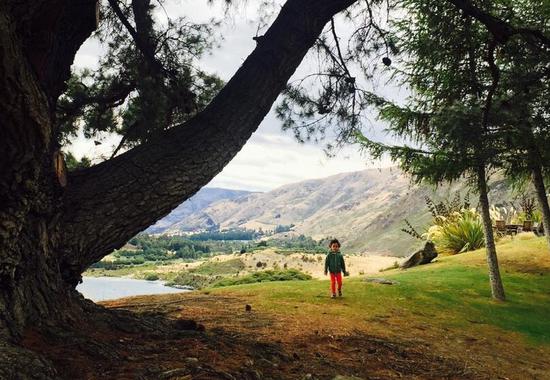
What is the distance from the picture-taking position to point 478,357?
5828 millimetres

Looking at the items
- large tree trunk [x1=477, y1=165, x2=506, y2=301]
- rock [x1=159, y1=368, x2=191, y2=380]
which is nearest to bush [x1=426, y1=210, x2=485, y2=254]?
A: large tree trunk [x1=477, y1=165, x2=506, y2=301]

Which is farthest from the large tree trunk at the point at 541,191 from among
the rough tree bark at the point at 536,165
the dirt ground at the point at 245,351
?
the dirt ground at the point at 245,351

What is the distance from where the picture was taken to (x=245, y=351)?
3918 millimetres

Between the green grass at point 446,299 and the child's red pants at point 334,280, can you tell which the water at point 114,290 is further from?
the child's red pants at point 334,280

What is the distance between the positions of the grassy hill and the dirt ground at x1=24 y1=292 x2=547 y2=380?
0.02 m

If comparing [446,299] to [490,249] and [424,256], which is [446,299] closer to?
[490,249]

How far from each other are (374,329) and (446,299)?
379 cm

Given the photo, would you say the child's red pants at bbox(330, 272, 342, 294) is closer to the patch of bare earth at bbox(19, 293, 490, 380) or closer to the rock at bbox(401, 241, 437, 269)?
the patch of bare earth at bbox(19, 293, 490, 380)

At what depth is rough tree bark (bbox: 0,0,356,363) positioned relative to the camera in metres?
2.67

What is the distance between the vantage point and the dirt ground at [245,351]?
2992mm

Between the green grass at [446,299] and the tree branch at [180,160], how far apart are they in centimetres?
440

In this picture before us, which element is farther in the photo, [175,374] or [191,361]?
[191,361]

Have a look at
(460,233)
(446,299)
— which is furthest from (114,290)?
(446,299)

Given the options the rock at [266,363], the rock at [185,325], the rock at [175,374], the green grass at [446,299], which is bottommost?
the green grass at [446,299]
